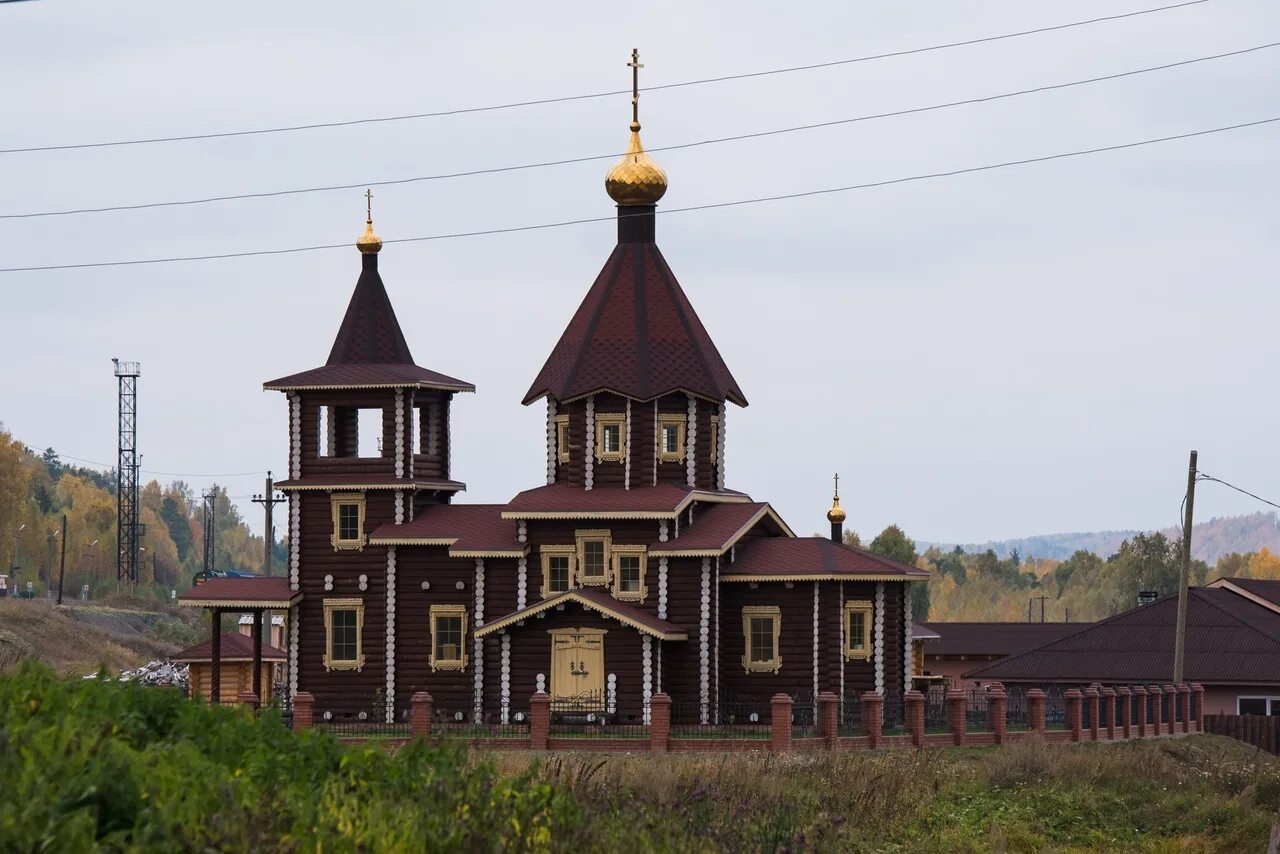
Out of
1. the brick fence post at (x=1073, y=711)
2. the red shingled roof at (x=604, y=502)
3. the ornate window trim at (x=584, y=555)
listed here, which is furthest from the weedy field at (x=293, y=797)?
the brick fence post at (x=1073, y=711)

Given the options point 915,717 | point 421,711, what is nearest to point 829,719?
point 915,717

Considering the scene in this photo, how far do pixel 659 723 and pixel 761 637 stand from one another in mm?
5966

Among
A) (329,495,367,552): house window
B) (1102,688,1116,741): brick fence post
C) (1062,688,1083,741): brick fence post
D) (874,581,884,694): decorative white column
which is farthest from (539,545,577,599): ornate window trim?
(1102,688,1116,741): brick fence post

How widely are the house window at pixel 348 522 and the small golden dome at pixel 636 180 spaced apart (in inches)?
313

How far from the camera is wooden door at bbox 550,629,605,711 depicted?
3747 centimetres

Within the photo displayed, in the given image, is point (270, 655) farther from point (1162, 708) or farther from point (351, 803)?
point (351, 803)

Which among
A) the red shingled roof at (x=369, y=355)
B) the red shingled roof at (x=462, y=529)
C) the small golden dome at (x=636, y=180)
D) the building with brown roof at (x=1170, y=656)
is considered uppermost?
the small golden dome at (x=636, y=180)

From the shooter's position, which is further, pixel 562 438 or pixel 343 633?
pixel 562 438

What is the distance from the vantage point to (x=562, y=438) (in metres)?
40.8

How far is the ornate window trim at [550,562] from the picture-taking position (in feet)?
128

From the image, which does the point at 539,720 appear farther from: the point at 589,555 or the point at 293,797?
the point at 293,797

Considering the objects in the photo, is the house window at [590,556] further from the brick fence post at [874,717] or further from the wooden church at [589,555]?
the brick fence post at [874,717]

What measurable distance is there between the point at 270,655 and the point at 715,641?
14.1 m

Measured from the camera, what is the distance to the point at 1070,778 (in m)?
29.7
